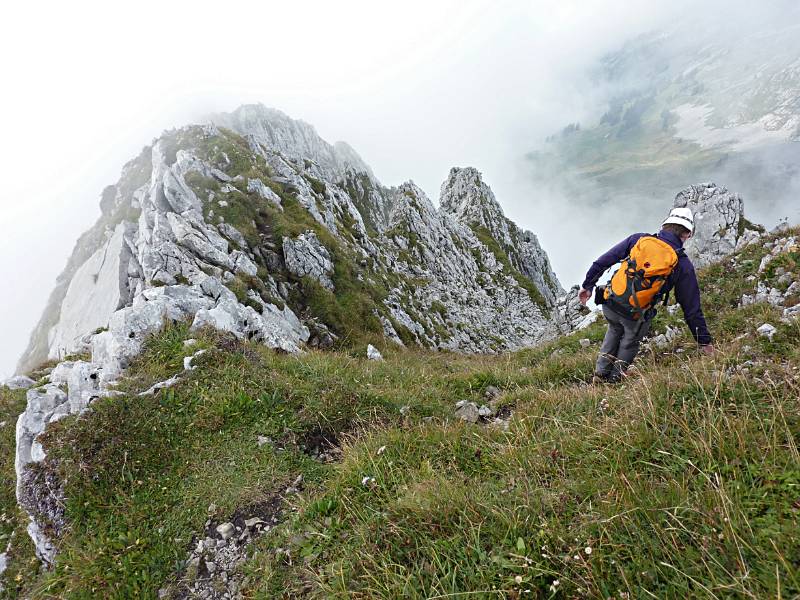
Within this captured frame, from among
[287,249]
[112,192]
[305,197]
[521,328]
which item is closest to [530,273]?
[521,328]

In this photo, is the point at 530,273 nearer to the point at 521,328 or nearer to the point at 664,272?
the point at 521,328

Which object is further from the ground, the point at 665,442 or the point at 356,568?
the point at 665,442

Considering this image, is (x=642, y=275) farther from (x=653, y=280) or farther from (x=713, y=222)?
(x=713, y=222)

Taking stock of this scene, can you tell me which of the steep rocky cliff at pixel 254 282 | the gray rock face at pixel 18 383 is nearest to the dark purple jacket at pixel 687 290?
the steep rocky cliff at pixel 254 282

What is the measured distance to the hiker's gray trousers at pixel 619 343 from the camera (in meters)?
7.22

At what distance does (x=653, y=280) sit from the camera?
21.2 feet

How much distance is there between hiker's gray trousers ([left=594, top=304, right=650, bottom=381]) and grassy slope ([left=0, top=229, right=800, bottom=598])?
5.34 ft

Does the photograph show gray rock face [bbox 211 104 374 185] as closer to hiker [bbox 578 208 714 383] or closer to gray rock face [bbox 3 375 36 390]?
gray rock face [bbox 3 375 36 390]

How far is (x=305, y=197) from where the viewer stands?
3838 centimetres

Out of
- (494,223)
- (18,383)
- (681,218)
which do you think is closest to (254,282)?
(18,383)

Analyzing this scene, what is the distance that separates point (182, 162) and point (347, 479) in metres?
38.0

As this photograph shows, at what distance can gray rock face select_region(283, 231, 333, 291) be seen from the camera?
24812mm

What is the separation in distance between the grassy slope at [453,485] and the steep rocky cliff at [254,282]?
4.86ft

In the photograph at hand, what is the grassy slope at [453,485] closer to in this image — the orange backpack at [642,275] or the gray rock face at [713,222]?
the orange backpack at [642,275]
